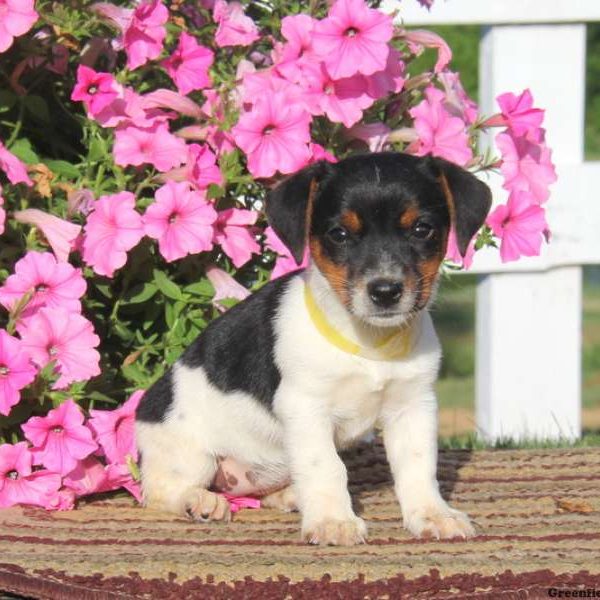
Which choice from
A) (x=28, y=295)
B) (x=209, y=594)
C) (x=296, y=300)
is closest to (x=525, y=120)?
(x=296, y=300)

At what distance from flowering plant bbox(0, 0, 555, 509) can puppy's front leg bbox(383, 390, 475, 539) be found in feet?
2.44

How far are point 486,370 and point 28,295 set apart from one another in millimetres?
2915

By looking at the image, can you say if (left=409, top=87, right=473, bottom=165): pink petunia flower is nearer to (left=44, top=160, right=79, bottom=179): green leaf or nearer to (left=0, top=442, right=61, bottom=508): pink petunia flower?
(left=44, top=160, right=79, bottom=179): green leaf

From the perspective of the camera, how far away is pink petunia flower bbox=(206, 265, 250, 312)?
5465 millimetres

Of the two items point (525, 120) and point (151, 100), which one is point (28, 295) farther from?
point (525, 120)

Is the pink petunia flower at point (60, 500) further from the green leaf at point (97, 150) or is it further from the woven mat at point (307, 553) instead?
the green leaf at point (97, 150)

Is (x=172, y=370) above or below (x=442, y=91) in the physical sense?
below

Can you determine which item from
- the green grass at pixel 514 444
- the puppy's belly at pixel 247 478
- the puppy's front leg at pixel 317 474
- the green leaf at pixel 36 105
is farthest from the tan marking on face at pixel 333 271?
the green grass at pixel 514 444

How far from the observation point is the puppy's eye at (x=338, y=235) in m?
4.55

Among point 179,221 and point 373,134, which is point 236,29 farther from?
point 179,221

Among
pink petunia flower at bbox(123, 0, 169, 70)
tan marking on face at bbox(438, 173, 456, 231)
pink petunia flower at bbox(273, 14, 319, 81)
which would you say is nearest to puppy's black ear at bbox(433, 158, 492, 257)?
tan marking on face at bbox(438, 173, 456, 231)

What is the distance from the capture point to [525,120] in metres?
5.52

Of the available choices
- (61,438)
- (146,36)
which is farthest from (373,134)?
(61,438)

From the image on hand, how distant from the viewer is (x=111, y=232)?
520 centimetres
